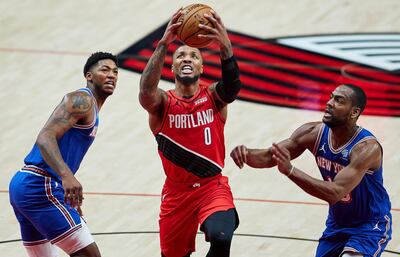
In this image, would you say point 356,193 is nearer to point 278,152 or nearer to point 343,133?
point 343,133

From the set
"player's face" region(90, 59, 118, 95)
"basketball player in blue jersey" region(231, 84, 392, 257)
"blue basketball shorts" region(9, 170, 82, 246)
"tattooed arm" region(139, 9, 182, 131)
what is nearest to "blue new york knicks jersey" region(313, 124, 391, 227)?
"basketball player in blue jersey" region(231, 84, 392, 257)

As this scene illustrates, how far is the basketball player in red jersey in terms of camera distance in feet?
27.5

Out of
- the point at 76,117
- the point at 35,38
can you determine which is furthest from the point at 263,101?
the point at 76,117

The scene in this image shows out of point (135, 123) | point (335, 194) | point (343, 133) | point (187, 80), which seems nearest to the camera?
point (335, 194)

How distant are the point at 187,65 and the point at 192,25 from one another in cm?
48

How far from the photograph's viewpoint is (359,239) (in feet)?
26.2

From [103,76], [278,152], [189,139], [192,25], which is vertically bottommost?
[278,152]

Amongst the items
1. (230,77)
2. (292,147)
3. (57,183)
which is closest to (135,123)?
(230,77)

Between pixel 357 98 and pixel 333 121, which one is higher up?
pixel 357 98

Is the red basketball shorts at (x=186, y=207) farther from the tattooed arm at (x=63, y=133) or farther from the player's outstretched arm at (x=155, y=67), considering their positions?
the tattooed arm at (x=63, y=133)

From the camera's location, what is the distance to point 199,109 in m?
8.59

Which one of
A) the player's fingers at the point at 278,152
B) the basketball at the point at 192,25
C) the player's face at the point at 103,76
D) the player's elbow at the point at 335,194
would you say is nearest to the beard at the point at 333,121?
the player's elbow at the point at 335,194

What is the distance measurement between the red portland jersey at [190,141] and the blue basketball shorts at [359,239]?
3.98 feet

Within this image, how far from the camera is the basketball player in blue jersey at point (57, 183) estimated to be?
7.88m
